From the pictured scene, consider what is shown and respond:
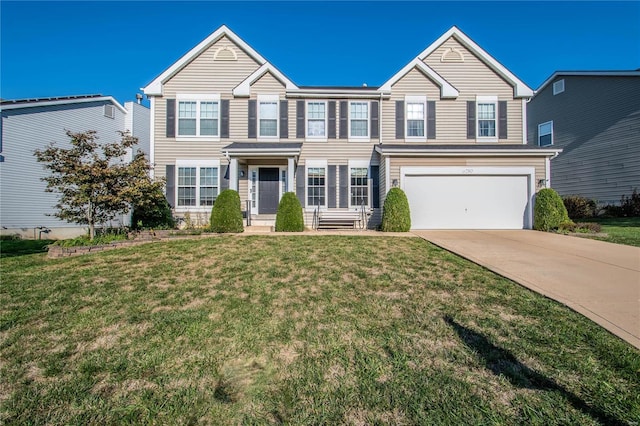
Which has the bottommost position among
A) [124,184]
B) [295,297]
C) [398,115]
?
[295,297]

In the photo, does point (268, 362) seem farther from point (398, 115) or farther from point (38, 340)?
point (398, 115)

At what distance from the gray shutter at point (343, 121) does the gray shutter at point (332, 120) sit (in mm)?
314

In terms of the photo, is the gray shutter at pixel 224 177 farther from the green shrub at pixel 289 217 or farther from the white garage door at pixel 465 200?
the white garage door at pixel 465 200

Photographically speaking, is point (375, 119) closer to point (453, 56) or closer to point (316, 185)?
point (316, 185)

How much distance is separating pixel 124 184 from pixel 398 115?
435 inches

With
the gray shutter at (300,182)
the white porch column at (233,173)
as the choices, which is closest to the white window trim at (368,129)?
the gray shutter at (300,182)

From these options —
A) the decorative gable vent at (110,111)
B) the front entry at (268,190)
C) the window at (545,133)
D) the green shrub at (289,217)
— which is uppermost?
the decorative gable vent at (110,111)

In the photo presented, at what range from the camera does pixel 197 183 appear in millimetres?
13438

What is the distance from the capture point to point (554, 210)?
1116 centimetres

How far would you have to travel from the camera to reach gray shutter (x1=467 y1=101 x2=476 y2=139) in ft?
45.4

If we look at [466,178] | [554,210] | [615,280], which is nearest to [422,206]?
[466,178]

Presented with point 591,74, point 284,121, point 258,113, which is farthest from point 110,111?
point 591,74

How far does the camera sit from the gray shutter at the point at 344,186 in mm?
13500

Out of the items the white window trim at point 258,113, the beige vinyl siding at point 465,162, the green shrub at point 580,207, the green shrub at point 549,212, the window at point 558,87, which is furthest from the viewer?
the window at point 558,87
